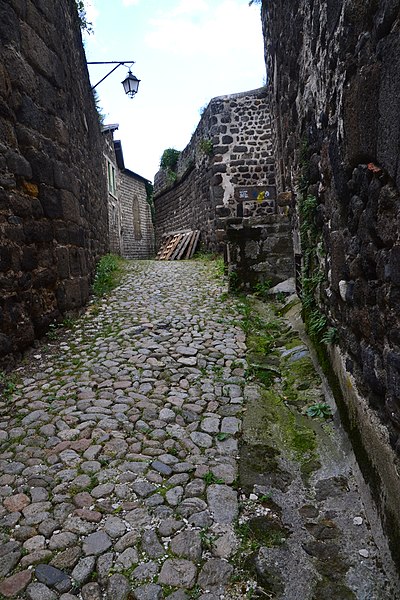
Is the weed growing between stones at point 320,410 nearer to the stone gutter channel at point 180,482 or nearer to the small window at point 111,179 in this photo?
the stone gutter channel at point 180,482

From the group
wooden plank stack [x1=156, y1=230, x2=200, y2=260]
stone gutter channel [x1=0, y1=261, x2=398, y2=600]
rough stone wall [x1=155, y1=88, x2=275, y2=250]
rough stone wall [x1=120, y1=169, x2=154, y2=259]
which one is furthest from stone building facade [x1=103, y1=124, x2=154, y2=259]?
stone gutter channel [x1=0, y1=261, x2=398, y2=600]

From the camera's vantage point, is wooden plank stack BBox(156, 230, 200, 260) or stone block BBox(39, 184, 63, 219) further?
wooden plank stack BBox(156, 230, 200, 260)

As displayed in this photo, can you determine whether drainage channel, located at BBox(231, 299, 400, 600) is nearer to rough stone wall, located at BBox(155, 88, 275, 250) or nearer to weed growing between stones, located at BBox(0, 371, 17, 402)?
weed growing between stones, located at BBox(0, 371, 17, 402)

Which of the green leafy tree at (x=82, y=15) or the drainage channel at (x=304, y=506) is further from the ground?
the green leafy tree at (x=82, y=15)

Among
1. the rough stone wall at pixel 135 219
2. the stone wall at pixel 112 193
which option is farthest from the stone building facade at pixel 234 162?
the rough stone wall at pixel 135 219

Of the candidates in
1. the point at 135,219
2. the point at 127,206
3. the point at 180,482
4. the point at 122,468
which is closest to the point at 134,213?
the point at 135,219

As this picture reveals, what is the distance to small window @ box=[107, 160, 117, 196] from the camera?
611 inches

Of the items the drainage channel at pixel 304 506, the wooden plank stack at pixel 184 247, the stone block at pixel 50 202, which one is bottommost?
the drainage channel at pixel 304 506

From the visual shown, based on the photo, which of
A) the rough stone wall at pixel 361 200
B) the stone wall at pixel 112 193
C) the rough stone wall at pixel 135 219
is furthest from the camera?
the rough stone wall at pixel 135 219

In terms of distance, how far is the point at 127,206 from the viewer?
20.2 metres

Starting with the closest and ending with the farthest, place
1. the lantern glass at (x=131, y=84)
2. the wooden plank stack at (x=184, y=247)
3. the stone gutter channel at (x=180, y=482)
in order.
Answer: the stone gutter channel at (x=180, y=482), the lantern glass at (x=131, y=84), the wooden plank stack at (x=184, y=247)

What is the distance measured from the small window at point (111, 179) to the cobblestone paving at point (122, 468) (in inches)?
483

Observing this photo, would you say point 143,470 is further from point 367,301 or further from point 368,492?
point 367,301

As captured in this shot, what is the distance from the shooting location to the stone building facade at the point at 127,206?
1598 centimetres
